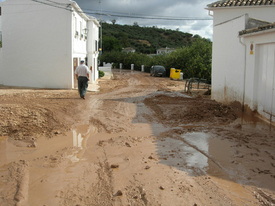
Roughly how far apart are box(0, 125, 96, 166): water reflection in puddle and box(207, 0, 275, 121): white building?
5581 mm

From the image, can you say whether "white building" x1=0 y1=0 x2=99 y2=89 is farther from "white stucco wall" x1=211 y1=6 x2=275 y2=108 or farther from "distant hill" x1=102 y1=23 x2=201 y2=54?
"distant hill" x1=102 y1=23 x2=201 y2=54

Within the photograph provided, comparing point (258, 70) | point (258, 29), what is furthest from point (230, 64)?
point (258, 29)

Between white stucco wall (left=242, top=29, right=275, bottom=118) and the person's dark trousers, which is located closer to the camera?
white stucco wall (left=242, top=29, right=275, bottom=118)

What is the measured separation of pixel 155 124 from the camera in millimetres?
9469

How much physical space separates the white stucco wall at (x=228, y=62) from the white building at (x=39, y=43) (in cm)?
921

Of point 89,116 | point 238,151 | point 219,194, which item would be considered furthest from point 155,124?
point 219,194

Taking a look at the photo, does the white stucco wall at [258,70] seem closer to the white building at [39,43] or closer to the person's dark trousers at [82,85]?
the person's dark trousers at [82,85]

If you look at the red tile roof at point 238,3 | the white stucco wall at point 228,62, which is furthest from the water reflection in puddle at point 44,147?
the red tile roof at point 238,3

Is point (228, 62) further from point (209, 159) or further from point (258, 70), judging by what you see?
point (209, 159)

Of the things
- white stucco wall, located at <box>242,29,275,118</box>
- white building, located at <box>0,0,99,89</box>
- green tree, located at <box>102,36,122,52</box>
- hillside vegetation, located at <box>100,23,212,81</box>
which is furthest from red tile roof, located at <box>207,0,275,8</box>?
green tree, located at <box>102,36,122,52</box>

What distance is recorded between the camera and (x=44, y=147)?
704 cm

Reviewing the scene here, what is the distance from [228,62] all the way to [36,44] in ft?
40.4

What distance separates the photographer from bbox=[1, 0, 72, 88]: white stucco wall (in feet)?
61.3

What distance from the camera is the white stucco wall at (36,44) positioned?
18.7 m
